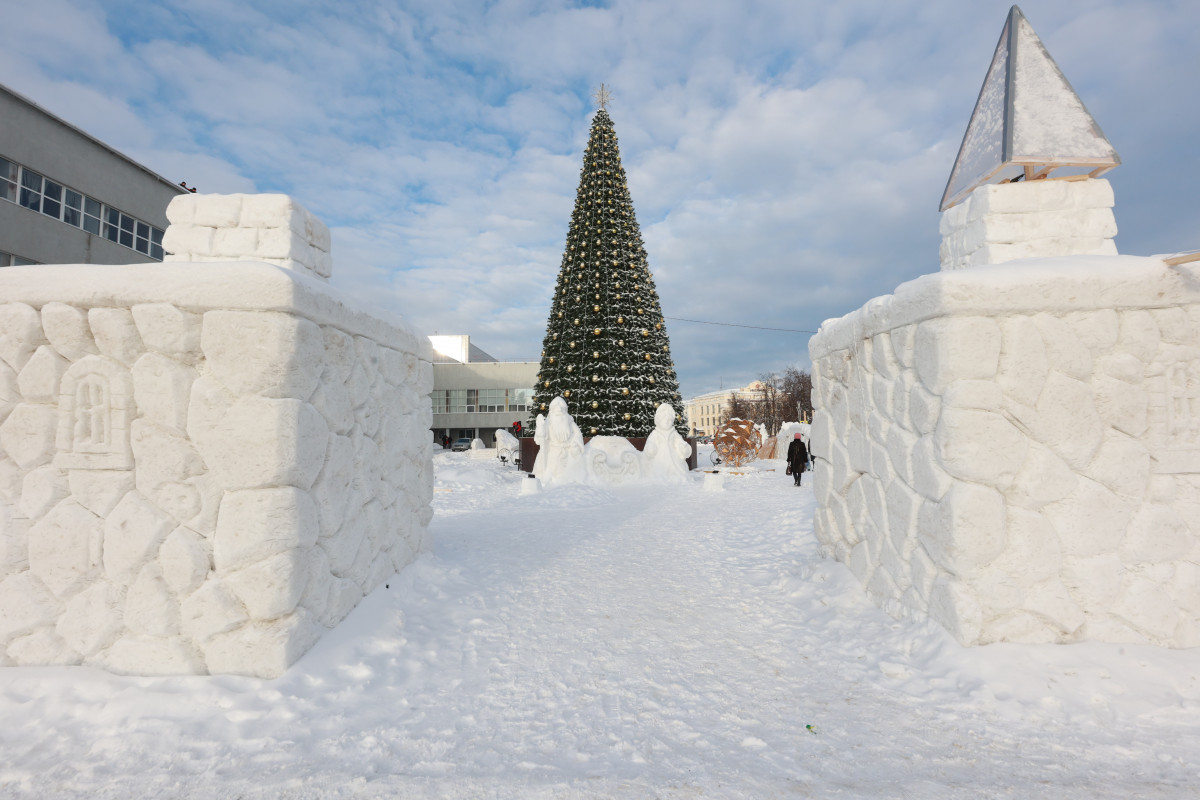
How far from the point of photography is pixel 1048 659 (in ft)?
9.95

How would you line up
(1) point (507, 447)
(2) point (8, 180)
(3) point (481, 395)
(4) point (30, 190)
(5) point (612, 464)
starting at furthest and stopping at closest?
(3) point (481, 395) → (1) point (507, 447) → (4) point (30, 190) → (2) point (8, 180) → (5) point (612, 464)

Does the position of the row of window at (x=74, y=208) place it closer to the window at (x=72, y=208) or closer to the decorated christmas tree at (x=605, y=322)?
the window at (x=72, y=208)

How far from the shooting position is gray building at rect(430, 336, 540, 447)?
4234 cm

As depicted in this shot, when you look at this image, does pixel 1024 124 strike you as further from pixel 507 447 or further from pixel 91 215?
pixel 91 215

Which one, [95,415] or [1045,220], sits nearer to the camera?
[95,415]

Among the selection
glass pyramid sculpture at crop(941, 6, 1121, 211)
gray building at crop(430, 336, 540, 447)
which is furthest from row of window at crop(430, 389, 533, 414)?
Answer: glass pyramid sculpture at crop(941, 6, 1121, 211)

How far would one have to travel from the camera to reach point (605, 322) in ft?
54.9

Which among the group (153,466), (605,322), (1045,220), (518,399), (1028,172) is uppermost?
(605,322)

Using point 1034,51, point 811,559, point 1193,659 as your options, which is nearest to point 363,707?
point 811,559

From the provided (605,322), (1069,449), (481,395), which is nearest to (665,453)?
(605,322)

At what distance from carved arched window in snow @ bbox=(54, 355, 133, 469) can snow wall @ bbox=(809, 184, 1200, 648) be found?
4.42 m

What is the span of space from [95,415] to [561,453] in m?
9.87

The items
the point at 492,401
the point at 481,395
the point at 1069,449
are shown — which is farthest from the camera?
the point at 481,395

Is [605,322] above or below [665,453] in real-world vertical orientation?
above
